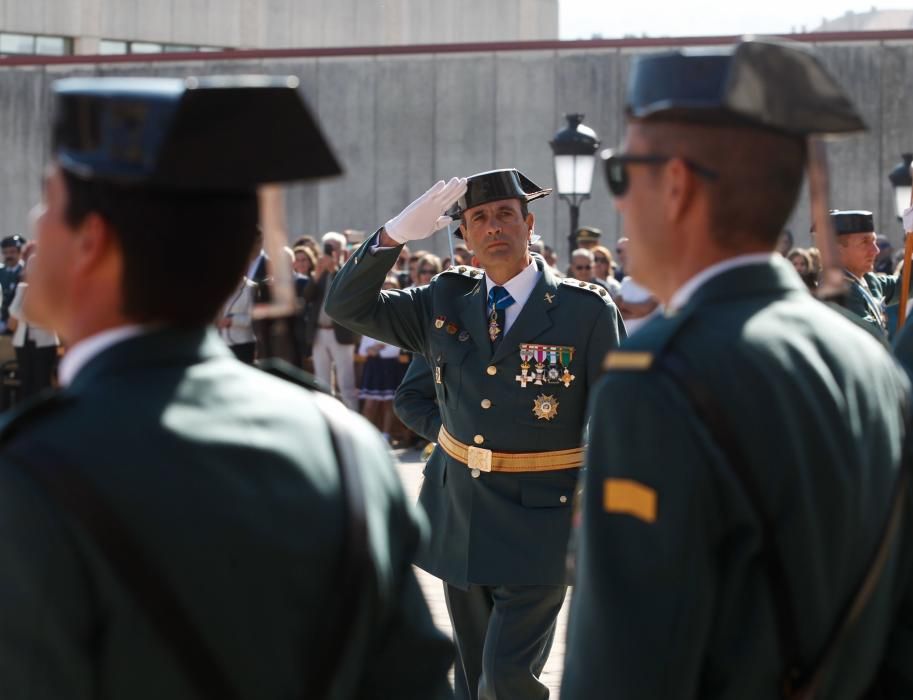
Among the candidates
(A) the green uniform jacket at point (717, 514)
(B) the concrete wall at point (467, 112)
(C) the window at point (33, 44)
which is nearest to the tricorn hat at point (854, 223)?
(A) the green uniform jacket at point (717, 514)

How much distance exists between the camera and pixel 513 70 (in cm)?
2472

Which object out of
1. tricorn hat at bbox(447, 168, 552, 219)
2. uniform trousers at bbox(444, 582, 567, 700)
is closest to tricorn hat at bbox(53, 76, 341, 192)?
uniform trousers at bbox(444, 582, 567, 700)

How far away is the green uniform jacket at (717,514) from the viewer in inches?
90.8

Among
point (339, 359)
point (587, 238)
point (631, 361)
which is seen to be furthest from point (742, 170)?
point (587, 238)

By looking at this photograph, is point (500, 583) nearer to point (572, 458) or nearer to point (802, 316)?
point (572, 458)

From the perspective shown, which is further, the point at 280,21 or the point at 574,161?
the point at 280,21

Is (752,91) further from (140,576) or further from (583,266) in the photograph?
(583,266)

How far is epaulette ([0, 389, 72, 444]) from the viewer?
199 cm

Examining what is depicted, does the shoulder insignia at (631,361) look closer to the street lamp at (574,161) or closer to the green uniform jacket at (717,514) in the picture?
the green uniform jacket at (717,514)

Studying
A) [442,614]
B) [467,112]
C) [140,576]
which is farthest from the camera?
[467,112]

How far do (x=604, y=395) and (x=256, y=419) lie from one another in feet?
1.88

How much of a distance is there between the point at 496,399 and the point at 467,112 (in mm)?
19978

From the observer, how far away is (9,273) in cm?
1584

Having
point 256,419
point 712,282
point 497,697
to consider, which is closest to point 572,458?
point 497,697
